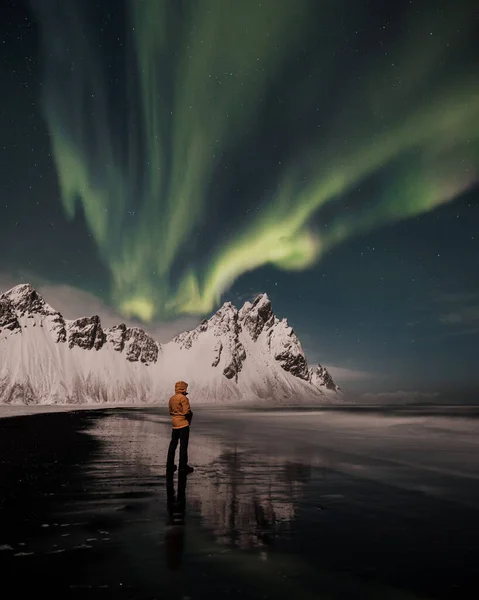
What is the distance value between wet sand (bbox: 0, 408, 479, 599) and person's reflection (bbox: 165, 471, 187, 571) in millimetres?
32

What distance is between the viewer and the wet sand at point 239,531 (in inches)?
218

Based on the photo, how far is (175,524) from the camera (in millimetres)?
8227

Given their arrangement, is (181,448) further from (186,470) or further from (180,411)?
(180,411)

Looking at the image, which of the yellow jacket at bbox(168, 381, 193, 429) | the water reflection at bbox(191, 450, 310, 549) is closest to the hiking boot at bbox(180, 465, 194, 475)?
the water reflection at bbox(191, 450, 310, 549)

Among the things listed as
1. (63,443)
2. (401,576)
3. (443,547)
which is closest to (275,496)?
(443,547)

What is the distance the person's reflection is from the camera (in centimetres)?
641

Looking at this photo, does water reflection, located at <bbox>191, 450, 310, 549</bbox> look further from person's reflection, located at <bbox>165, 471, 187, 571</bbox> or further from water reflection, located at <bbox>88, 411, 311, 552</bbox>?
person's reflection, located at <bbox>165, 471, 187, 571</bbox>

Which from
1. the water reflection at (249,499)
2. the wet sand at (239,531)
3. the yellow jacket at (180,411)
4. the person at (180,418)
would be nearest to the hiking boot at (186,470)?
the person at (180,418)

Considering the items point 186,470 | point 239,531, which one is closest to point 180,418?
point 186,470

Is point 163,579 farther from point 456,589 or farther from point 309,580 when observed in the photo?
point 456,589

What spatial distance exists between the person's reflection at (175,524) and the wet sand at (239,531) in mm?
32

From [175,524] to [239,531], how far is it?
3.88ft

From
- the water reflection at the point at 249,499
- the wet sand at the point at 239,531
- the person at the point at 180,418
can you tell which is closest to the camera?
the wet sand at the point at 239,531

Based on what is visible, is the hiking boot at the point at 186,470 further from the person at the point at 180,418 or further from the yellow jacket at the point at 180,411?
the yellow jacket at the point at 180,411
